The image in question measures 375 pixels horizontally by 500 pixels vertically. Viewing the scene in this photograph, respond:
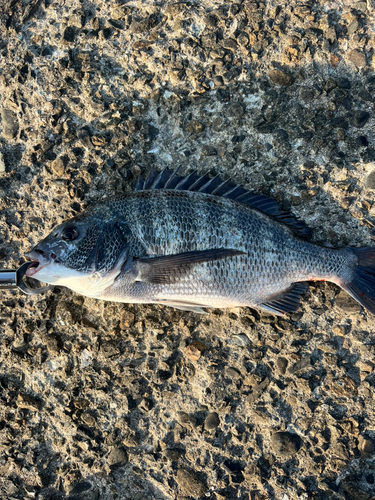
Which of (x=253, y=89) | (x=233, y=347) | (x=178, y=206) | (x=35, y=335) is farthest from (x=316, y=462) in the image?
(x=253, y=89)

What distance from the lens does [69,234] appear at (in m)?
2.70

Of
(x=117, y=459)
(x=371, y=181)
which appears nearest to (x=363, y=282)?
(x=371, y=181)

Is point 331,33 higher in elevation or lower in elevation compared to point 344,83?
higher

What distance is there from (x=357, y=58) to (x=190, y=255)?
7.87 feet

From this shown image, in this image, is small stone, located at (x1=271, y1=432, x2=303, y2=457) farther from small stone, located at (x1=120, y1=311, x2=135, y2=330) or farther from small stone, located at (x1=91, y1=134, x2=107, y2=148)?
small stone, located at (x1=91, y1=134, x2=107, y2=148)

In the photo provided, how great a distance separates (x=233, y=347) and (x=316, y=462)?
112 centimetres

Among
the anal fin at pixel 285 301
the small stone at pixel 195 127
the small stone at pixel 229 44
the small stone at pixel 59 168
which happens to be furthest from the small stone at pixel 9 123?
the anal fin at pixel 285 301

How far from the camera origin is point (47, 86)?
3.26 metres

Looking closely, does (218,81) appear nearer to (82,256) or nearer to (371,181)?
(371,181)

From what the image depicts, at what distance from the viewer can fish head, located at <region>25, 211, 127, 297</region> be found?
2.64 m

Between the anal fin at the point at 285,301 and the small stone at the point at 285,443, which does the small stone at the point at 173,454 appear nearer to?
the small stone at the point at 285,443

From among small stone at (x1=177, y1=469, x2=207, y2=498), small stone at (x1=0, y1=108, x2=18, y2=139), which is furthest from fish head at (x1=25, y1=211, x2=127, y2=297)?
small stone at (x1=177, y1=469, x2=207, y2=498)

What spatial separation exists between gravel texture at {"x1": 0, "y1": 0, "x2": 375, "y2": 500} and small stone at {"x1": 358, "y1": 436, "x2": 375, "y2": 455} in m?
0.01

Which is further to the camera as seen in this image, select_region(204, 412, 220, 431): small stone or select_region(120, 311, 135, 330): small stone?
select_region(120, 311, 135, 330): small stone
